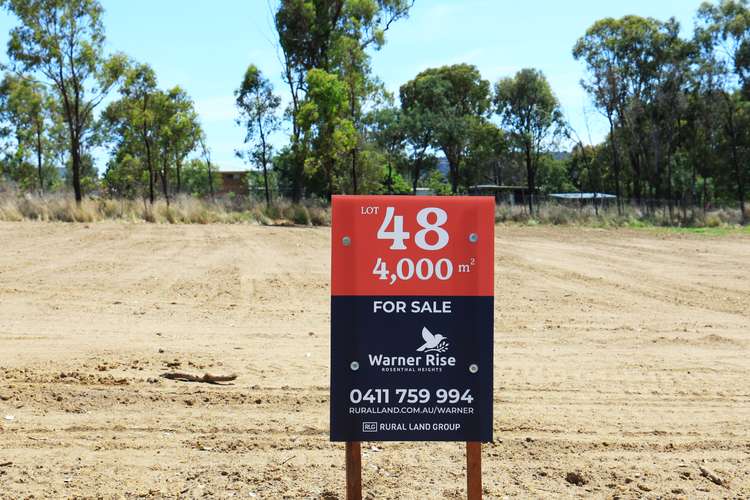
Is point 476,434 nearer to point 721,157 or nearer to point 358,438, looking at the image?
point 358,438

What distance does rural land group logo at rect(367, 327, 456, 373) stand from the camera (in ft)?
13.2

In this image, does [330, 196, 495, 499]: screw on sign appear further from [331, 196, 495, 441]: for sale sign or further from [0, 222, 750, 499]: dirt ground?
[0, 222, 750, 499]: dirt ground

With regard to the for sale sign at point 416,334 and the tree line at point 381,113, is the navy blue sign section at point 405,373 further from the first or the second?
the tree line at point 381,113

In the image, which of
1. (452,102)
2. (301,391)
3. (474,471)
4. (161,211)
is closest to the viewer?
(474,471)

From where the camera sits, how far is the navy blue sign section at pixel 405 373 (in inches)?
158

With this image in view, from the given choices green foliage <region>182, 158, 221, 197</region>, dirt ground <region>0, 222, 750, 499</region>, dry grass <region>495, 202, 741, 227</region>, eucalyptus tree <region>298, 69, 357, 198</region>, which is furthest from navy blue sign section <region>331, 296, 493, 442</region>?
green foliage <region>182, 158, 221, 197</region>

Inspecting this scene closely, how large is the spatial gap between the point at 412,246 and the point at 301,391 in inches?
144

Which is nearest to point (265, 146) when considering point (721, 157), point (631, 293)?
point (721, 157)

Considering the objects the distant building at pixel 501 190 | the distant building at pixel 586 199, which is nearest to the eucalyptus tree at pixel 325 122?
the distant building at pixel 586 199

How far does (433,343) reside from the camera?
159 inches

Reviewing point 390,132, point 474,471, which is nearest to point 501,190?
point 390,132

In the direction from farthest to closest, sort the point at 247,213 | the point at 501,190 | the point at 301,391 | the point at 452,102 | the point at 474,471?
1. the point at 501,190
2. the point at 452,102
3. the point at 247,213
4. the point at 301,391
5. the point at 474,471

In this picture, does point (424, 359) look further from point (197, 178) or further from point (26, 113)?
point (197, 178)

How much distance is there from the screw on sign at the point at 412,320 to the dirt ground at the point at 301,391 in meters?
1.03
